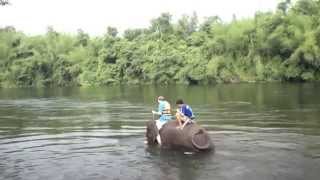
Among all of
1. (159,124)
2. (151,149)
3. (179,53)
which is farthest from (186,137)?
(179,53)

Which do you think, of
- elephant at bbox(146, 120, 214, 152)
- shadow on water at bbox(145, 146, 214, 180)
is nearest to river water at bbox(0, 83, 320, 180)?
shadow on water at bbox(145, 146, 214, 180)

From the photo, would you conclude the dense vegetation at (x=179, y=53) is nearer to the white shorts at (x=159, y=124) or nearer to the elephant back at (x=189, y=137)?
the white shorts at (x=159, y=124)

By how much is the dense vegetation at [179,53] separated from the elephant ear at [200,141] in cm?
6563

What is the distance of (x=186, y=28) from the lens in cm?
11894

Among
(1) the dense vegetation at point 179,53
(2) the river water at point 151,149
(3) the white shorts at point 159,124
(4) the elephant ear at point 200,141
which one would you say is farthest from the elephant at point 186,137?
(1) the dense vegetation at point 179,53

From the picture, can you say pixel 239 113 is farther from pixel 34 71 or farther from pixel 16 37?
→ pixel 16 37

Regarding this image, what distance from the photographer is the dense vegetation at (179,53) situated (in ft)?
281

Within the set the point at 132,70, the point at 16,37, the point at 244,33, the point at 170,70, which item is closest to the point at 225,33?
the point at 244,33

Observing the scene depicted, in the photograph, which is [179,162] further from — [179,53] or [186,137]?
[179,53]

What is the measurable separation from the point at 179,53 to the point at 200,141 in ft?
270

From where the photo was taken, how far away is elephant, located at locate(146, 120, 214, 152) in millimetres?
19391

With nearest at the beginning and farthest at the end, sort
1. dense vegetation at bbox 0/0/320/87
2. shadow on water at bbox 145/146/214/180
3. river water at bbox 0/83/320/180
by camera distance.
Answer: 1. shadow on water at bbox 145/146/214/180
2. river water at bbox 0/83/320/180
3. dense vegetation at bbox 0/0/320/87

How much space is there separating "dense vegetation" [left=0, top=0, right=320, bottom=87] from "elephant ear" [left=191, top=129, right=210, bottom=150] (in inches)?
2584

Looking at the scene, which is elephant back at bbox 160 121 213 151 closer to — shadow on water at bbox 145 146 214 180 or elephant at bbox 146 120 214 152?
elephant at bbox 146 120 214 152
